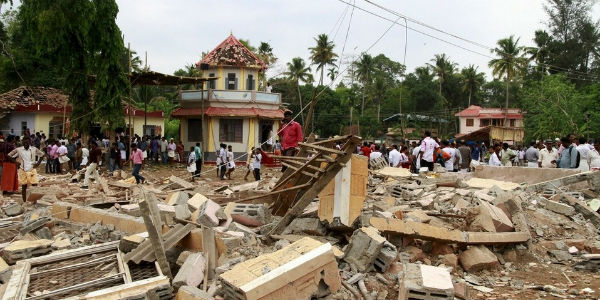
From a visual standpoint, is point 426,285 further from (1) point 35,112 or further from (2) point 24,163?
(1) point 35,112

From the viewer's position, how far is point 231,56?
1107 inches

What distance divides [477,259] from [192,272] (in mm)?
3878

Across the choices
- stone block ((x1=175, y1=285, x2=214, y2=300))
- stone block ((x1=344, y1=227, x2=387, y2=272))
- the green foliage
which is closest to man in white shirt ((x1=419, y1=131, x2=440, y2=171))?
stone block ((x1=344, y1=227, x2=387, y2=272))

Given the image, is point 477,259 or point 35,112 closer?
point 477,259

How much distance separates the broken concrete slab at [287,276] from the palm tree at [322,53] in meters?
43.8

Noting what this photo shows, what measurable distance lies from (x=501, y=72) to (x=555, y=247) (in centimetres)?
4259

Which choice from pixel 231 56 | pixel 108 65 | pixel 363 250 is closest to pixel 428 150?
pixel 363 250

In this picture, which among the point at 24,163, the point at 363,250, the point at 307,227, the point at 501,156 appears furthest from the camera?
the point at 501,156

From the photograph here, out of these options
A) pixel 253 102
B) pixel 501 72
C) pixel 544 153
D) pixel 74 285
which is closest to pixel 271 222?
pixel 74 285

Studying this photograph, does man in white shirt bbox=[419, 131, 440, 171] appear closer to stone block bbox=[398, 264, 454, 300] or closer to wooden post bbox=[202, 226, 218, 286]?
stone block bbox=[398, 264, 454, 300]

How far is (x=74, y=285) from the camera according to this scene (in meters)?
5.12

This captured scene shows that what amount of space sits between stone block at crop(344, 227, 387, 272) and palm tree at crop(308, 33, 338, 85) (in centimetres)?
4284

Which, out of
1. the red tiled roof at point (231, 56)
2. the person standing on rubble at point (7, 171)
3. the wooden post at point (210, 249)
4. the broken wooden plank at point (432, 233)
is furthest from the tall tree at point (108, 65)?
the broken wooden plank at point (432, 233)

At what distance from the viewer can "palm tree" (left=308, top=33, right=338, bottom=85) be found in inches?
1879
